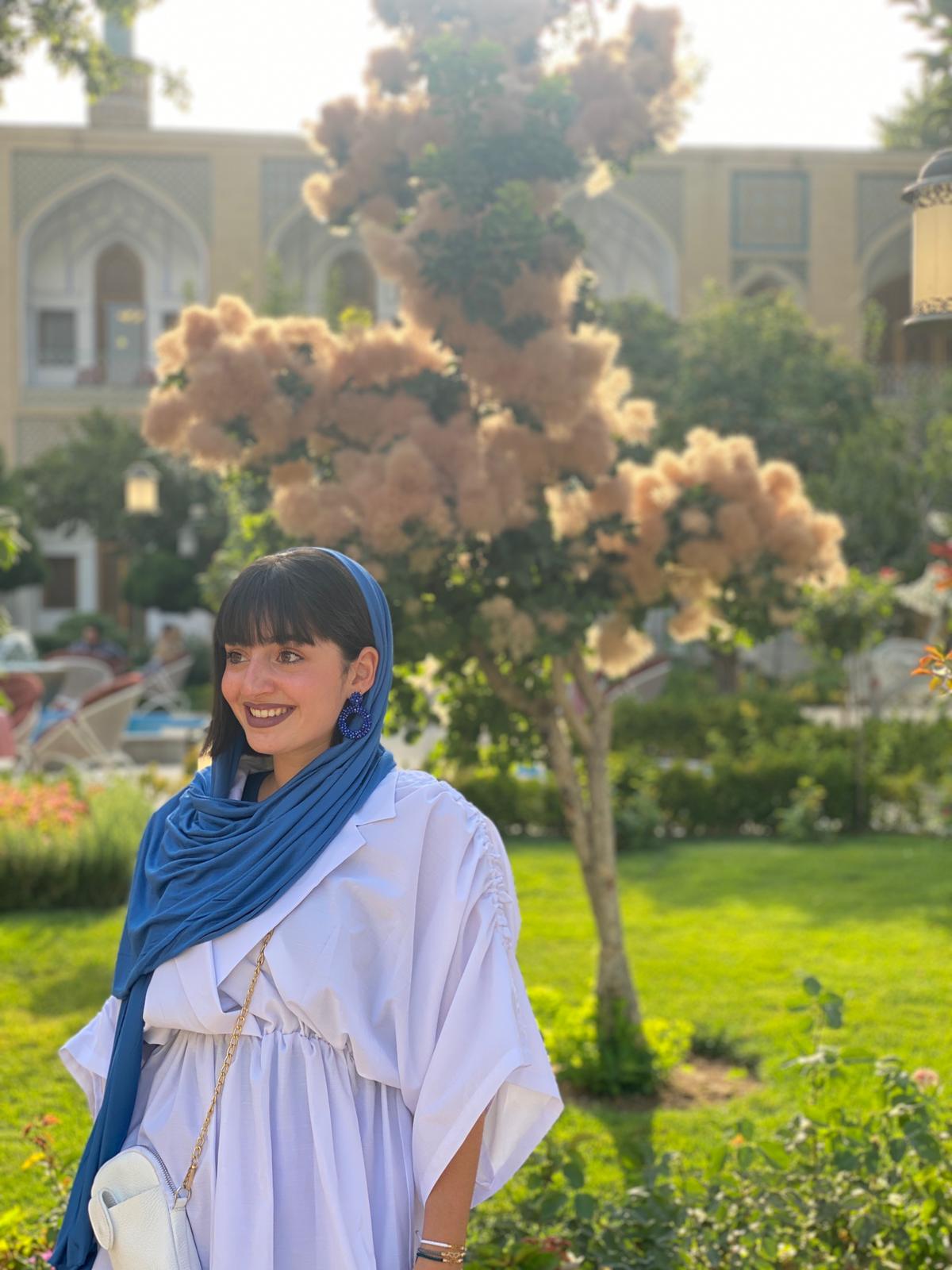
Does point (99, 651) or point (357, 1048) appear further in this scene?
point (99, 651)

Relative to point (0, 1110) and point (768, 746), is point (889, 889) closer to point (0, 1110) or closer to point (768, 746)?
point (768, 746)

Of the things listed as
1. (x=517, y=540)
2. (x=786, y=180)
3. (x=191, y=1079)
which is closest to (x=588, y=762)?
(x=517, y=540)

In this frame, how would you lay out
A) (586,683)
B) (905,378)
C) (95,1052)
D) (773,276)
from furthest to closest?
1. (773,276)
2. (905,378)
3. (586,683)
4. (95,1052)

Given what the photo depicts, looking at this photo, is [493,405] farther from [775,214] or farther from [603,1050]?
[775,214]

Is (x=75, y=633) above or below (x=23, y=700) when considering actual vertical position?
below

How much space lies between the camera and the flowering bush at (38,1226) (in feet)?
7.30

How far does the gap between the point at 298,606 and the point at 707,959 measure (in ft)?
13.2

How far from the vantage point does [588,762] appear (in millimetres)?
3881

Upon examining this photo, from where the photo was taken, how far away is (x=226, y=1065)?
1489 mm

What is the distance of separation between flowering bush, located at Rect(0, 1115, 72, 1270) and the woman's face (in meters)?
1.00

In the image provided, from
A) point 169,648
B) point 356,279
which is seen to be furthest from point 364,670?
point 356,279

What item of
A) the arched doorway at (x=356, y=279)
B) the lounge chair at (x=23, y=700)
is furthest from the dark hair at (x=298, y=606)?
the arched doorway at (x=356, y=279)

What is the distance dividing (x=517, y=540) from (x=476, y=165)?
0.87 m

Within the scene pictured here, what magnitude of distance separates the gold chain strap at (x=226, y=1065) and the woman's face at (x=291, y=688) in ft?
0.73
